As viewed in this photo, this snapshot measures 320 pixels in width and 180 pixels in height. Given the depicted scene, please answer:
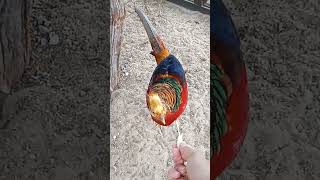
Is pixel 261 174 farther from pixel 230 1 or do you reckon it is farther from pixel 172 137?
pixel 230 1

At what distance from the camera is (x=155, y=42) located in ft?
4.59

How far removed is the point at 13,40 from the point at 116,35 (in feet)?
0.78

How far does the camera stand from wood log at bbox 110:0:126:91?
142 centimetres

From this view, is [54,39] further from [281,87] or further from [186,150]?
[281,87]

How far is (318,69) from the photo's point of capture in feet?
5.42

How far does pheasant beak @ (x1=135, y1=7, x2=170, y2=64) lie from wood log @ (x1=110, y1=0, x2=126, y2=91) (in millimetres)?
41

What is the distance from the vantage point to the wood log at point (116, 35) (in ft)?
4.64

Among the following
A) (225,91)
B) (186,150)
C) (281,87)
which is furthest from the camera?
(281,87)

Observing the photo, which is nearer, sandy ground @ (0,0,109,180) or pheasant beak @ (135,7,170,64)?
pheasant beak @ (135,7,170,64)

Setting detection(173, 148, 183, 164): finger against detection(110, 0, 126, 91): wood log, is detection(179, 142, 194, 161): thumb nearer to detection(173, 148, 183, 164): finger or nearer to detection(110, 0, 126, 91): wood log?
detection(173, 148, 183, 164): finger

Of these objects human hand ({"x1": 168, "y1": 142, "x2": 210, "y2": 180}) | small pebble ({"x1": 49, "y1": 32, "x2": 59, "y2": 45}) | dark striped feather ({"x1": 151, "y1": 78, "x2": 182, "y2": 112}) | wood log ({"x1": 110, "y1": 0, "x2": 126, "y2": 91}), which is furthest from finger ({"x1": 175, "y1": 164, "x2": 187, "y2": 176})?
small pebble ({"x1": 49, "y1": 32, "x2": 59, "y2": 45})

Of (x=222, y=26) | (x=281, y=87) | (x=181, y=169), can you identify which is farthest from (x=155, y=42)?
(x=281, y=87)

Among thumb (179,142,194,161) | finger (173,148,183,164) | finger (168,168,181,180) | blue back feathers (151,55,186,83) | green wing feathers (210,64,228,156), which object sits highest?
blue back feathers (151,55,186,83)

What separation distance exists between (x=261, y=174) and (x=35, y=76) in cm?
58
